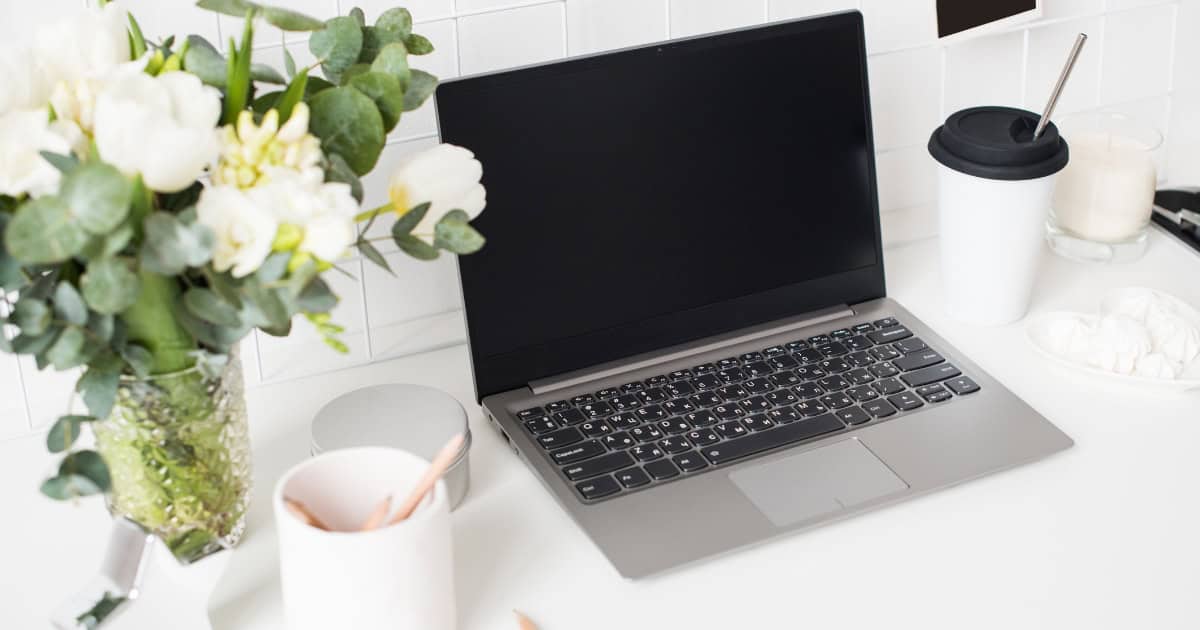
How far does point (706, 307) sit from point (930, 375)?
186 mm

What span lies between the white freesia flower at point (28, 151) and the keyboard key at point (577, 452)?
0.41 m

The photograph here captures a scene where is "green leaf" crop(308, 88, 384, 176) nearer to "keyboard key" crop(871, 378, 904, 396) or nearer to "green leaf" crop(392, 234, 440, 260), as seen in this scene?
"green leaf" crop(392, 234, 440, 260)

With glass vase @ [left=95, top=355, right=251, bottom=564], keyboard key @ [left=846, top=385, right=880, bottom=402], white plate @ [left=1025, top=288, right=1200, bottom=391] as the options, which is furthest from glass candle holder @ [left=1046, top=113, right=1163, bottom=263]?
glass vase @ [left=95, top=355, right=251, bottom=564]

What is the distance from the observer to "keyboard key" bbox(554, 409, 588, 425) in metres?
0.99

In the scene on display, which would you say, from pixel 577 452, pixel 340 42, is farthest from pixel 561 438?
pixel 340 42

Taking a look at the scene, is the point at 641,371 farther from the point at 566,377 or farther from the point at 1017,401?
the point at 1017,401

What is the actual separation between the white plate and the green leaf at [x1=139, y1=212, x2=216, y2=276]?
0.71 m

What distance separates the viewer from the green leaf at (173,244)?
66cm

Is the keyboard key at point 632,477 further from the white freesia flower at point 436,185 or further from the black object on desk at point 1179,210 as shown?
the black object on desk at point 1179,210

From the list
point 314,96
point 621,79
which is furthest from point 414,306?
point 314,96

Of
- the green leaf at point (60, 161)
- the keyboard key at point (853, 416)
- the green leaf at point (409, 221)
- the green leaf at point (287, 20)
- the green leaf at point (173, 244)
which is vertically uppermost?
the green leaf at point (287, 20)

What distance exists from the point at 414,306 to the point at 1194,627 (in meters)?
0.64

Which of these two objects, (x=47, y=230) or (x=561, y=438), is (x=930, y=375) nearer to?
(x=561, y=438)

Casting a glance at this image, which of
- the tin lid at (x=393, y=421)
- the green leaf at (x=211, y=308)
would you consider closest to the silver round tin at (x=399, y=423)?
the tin lid at (x=393, y=421)
